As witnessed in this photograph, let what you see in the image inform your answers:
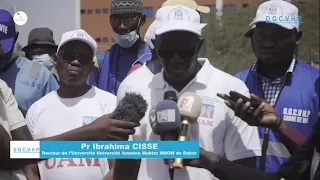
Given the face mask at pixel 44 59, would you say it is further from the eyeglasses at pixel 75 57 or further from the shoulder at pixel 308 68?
the shoulder at pixel 308 68

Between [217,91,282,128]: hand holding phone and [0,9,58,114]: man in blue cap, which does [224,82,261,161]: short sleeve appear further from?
[0,9,58,114]: man in blue cap

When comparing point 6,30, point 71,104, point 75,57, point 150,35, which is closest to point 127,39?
point 150,35

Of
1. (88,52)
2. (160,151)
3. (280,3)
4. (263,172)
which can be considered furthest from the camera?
(88,52)

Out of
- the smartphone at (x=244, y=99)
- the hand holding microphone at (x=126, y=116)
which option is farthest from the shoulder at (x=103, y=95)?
the smartphone at (x=244, y=99)

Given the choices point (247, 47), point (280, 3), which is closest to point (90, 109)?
point (247, 47)

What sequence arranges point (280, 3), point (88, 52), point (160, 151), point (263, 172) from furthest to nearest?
point (88, 52) < point (280, 3) < point (263, 172) < point (160, 151)

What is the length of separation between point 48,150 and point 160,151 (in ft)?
1.45

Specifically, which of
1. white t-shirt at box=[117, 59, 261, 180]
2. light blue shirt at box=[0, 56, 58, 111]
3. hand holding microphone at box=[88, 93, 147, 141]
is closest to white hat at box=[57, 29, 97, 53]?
light blue shirt at box=[0, 56, 58, 111]

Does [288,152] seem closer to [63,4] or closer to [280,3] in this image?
[280,3]

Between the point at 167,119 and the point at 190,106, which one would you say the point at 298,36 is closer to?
the point at 190,106

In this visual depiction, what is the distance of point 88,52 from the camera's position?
239cm

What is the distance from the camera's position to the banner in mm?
→ 1885

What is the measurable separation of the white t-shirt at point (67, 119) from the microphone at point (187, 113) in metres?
0.54

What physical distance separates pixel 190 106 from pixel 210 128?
0.20m
